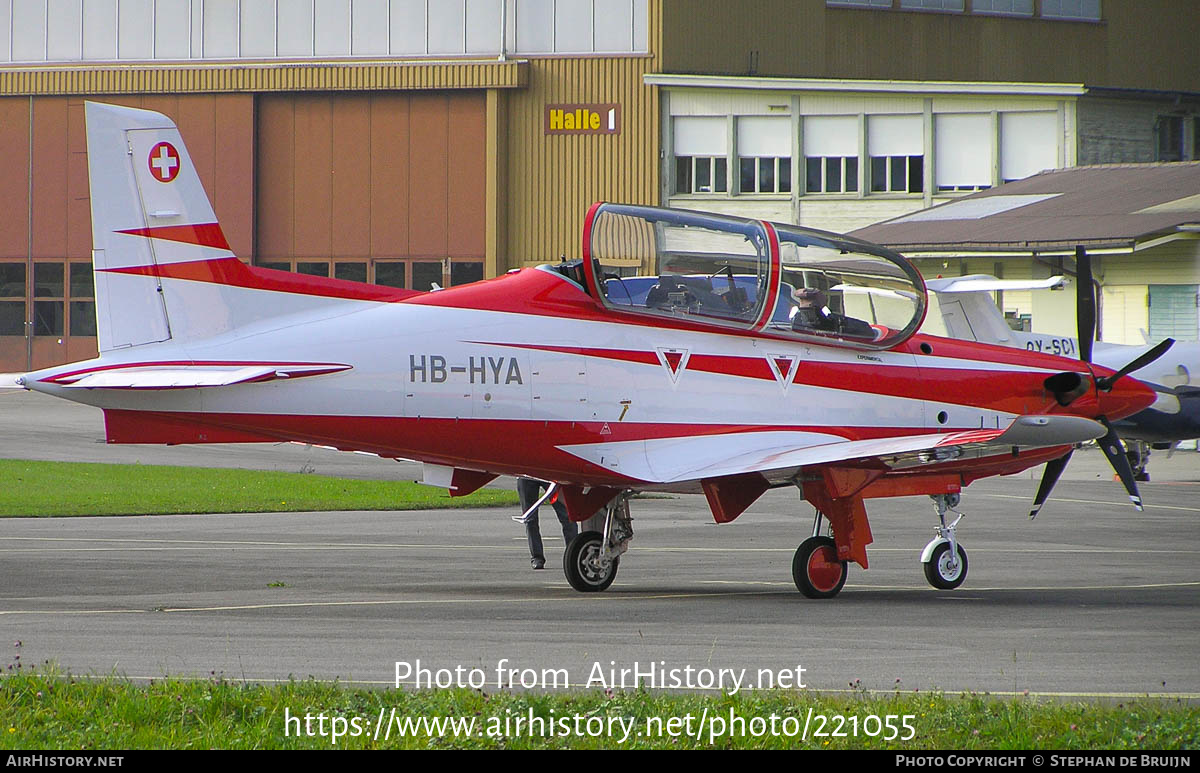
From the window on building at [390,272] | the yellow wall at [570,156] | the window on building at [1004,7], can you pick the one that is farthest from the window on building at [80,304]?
the window on building at [1004,7]

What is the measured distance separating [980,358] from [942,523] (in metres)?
1.65

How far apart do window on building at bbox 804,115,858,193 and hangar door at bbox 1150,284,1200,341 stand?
49.0 ft

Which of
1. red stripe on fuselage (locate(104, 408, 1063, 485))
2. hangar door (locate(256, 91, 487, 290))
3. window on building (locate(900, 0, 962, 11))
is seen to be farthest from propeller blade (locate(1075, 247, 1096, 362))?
window on building (locate(900, 0, 962, 11))

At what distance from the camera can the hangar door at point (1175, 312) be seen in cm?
3469

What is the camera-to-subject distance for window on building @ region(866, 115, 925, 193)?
47844mm

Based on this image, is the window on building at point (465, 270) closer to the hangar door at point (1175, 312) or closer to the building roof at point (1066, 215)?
the building roof at point (1066, 215)

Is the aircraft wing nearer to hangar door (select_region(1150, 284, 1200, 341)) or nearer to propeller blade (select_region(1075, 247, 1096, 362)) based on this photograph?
propeller blade (select_region(1075, 247, 1096, 362))

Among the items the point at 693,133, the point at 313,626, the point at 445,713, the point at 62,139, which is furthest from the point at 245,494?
the point at 62,139

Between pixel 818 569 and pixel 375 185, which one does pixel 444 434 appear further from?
pixel 375 185

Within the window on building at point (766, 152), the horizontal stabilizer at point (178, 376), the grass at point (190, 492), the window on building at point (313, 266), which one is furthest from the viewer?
the window on building at point (313, 266)

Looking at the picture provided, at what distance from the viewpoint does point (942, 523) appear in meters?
14.8

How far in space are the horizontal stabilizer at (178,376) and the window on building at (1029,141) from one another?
37.8 m

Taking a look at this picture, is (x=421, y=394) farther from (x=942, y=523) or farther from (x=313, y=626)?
(x=942, y=523)

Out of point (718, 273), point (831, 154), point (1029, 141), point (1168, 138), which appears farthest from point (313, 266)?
point (718, 273)
